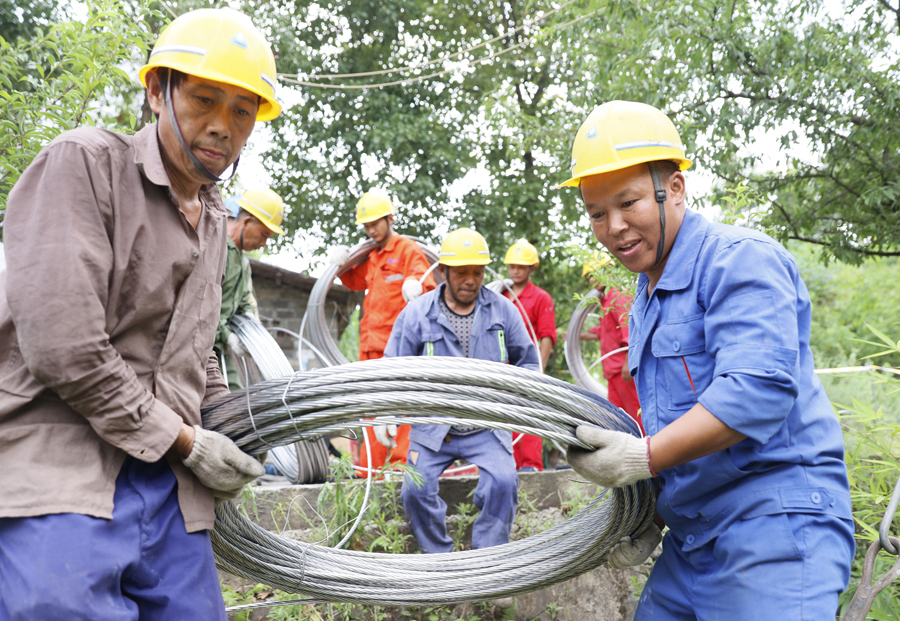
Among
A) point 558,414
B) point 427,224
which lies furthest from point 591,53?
point 558,414

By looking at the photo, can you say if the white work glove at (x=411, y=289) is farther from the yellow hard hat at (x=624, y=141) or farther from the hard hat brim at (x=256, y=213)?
the yellow hard hat at (x=624, y=141)

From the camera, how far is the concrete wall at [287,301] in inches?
442

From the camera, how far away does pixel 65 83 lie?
2850 millimetres

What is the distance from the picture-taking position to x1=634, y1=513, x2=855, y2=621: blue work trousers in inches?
65.7

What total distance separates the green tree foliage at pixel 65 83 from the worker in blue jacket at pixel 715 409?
201 centimetres

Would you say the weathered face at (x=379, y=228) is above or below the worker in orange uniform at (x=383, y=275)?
above

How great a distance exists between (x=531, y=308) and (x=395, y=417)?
491cm

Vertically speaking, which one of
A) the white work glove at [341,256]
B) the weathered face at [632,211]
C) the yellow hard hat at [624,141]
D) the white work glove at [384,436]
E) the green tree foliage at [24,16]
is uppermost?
the green tree foliage at [24,16]

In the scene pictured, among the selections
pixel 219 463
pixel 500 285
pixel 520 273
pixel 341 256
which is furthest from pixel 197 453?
pixel 520 273

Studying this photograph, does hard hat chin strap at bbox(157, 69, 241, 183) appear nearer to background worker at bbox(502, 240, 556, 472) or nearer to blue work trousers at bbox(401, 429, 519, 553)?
blue work trousers at bbox(401, 429, 519, 553)

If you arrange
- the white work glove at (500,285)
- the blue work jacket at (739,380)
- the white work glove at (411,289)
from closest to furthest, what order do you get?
1. the blue work jacket at (739,380)
2. the white work glove at (411,289)
3. the white work glove at (500,285)

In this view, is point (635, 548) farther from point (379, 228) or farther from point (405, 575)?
point (379, 228)

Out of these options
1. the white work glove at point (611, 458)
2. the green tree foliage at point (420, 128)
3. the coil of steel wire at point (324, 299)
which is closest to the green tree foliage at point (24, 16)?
the green tree foliage at point (420, 128)

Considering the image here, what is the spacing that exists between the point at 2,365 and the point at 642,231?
1.66 meters
